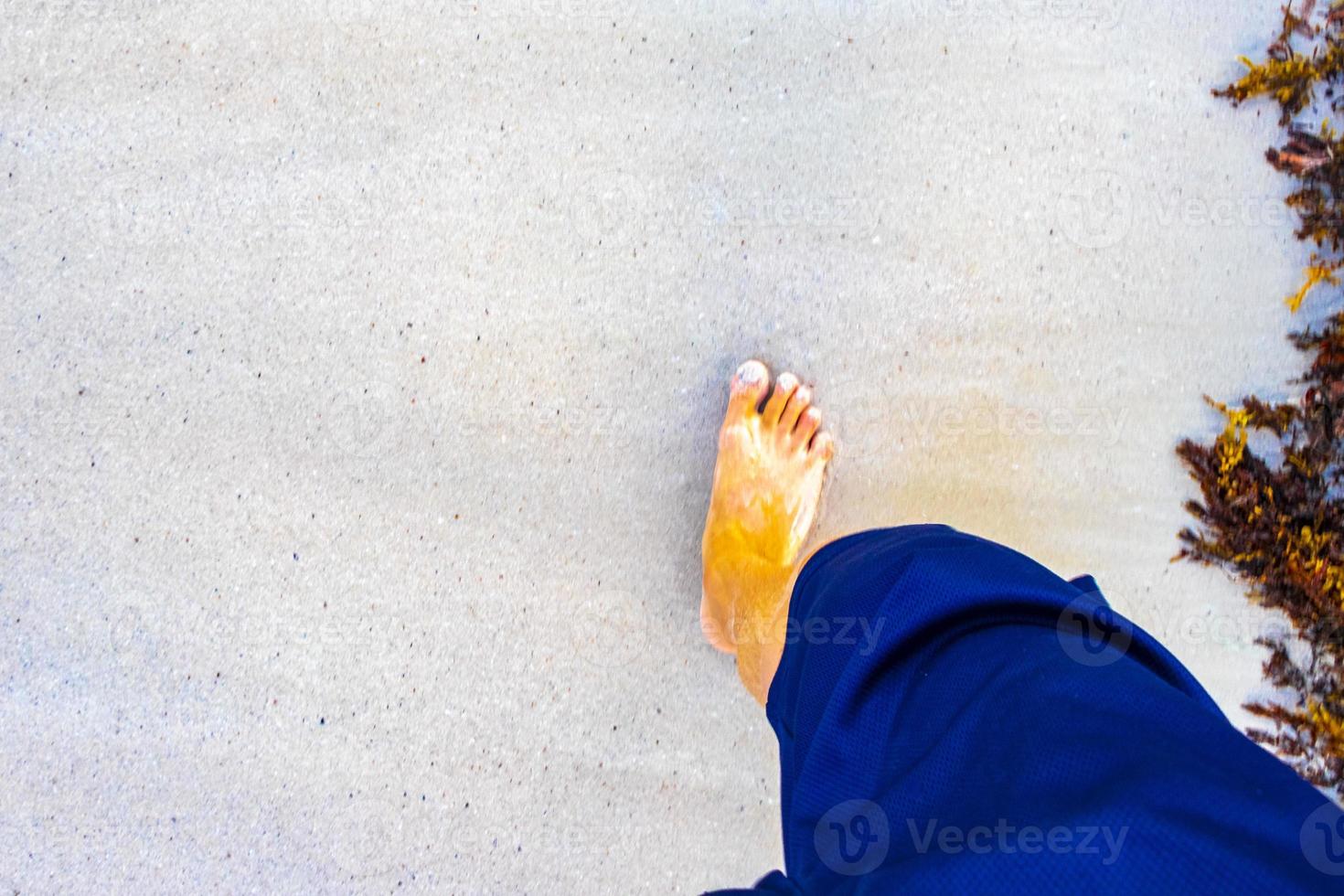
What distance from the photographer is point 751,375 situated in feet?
6.62

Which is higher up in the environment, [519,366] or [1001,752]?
[1001,752]

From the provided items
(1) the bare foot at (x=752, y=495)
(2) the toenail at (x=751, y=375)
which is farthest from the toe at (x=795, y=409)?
(2) the toenail at (x=751, y=375)

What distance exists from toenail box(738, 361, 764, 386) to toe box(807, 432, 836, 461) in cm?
23

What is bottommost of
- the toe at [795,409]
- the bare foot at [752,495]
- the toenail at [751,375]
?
the bare foot at [752,495]

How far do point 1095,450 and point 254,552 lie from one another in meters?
2.23

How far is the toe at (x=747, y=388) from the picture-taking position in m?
2.02

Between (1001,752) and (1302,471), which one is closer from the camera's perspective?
(1001,752)

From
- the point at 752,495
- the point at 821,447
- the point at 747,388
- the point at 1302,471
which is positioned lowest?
the point at 752,495

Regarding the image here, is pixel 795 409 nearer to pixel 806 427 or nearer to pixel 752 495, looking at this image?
pixel 806 427

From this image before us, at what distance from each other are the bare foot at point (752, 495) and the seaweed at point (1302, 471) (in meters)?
1.01

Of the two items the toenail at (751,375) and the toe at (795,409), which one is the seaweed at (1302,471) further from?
the toenail at (751,375)

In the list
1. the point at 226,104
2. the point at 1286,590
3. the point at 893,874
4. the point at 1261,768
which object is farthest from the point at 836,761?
the point at 226,104

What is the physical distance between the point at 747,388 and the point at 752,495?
0.91ft

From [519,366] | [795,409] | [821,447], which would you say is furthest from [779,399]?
[519,366]
